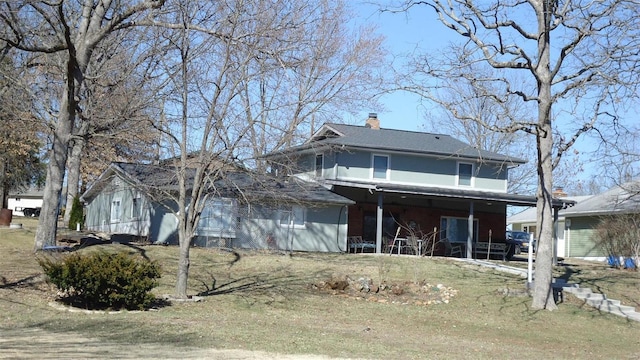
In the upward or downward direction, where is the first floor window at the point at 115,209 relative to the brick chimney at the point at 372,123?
downward

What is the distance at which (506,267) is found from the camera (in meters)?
30.1

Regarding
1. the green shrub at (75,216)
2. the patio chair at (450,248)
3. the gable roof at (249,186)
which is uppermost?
the gable roof at (249,186)

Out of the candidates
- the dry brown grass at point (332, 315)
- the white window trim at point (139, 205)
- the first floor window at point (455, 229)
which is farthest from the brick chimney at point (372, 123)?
the white window trim at point (139, 205)

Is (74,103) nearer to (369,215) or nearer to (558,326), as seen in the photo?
(558,326)

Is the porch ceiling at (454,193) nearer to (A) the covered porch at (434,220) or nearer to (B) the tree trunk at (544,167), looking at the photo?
(A) the covered porch at (434,220)

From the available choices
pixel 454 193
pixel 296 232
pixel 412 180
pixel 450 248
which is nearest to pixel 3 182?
pixel 296 232

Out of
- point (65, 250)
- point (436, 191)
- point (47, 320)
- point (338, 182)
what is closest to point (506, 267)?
point (436, 191)

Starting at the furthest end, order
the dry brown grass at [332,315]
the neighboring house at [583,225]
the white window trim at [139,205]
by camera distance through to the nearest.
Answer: the neighboring house at [583,225]
the white window trim at [139,205]
the dry brown grass at [332,315]

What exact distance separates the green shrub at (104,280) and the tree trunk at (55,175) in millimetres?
6078

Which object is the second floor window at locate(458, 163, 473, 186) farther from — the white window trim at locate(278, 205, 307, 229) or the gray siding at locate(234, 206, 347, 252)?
the white window trim at locate(278, 205, 307, 229)

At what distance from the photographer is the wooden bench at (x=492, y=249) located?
35781 mm

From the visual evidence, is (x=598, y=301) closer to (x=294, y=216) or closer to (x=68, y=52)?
(x=294, y=216)

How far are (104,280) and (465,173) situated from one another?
78.2 feet

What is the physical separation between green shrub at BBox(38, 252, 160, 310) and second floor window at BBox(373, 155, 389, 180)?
63.8ft
